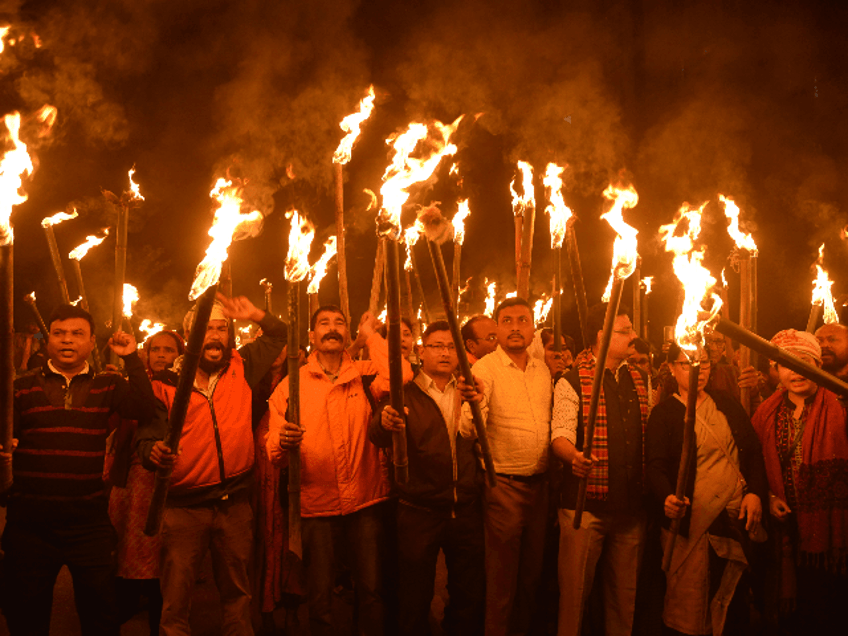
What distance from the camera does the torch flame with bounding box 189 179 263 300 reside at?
3162 millimetres

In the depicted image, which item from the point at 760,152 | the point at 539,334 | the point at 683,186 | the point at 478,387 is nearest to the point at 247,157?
the point at 539,334

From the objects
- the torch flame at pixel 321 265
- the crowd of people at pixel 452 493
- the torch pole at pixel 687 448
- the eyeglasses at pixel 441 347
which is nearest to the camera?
the torch pole at pixel 687 448

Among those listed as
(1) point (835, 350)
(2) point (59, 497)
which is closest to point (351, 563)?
(2) point (59, 497)

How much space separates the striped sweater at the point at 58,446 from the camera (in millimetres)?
3834

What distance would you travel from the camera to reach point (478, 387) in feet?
14.5

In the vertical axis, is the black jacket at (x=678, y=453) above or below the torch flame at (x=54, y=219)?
below

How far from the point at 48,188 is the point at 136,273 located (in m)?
8.05

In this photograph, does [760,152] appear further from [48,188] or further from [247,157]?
[48,188]

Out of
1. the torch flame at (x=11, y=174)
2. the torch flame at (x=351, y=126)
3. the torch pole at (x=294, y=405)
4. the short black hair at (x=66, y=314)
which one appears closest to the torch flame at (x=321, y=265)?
the torch flame at (x=351, y=126)

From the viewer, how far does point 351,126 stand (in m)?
5.55

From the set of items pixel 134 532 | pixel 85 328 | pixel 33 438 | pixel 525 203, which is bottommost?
pixel 134 532

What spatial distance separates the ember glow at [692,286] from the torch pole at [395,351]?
1582 mm

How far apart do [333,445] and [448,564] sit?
1181mm

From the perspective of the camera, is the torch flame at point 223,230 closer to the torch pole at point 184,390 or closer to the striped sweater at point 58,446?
the torch pole at point 184,390
